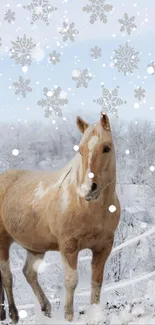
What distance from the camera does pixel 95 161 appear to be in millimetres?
1246

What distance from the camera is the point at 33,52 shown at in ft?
5.51

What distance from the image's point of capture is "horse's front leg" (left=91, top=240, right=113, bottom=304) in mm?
1354

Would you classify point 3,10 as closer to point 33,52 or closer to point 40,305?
point 33,52
